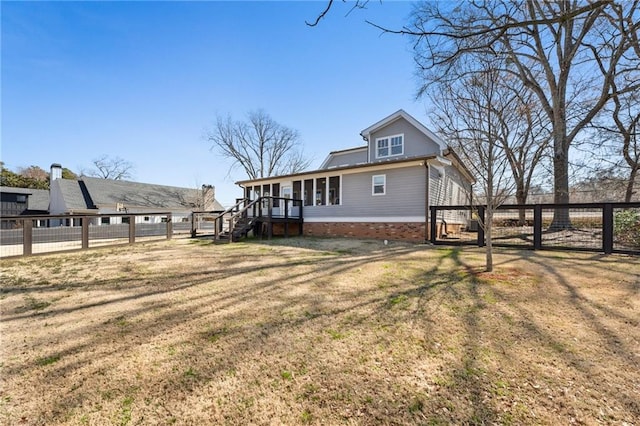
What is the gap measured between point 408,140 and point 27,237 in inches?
682

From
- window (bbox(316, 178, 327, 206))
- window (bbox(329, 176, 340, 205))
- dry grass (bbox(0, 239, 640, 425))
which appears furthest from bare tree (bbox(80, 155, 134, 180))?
dry grass (bbox(0, 239, 640, 425))

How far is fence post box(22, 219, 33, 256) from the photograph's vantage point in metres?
8.85

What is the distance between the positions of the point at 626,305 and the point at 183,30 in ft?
44.3

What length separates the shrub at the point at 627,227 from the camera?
9.55 m

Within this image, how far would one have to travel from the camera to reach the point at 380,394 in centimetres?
218

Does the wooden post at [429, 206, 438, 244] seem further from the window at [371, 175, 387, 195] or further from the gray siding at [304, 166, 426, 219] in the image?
the window at [371, 175, 387, 195]

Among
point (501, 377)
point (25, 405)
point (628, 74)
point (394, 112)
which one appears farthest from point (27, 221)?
point (628, 74)

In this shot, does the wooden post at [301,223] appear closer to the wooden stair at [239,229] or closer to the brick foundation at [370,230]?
the brick foundation at [370,230]

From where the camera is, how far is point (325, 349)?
2857 millimetres

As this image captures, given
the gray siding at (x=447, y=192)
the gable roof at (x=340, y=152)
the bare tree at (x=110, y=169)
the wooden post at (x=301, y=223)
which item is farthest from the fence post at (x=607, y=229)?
the bare tree at (x=110, y=169)

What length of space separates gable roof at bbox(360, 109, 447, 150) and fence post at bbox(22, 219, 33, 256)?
52.0 ft

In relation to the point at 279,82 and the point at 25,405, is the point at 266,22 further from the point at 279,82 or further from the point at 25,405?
the point at 25,405

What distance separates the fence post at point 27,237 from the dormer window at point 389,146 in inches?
629

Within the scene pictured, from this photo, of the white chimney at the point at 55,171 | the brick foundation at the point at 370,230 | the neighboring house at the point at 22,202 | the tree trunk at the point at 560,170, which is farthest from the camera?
the white chimney at the point at 55,171
